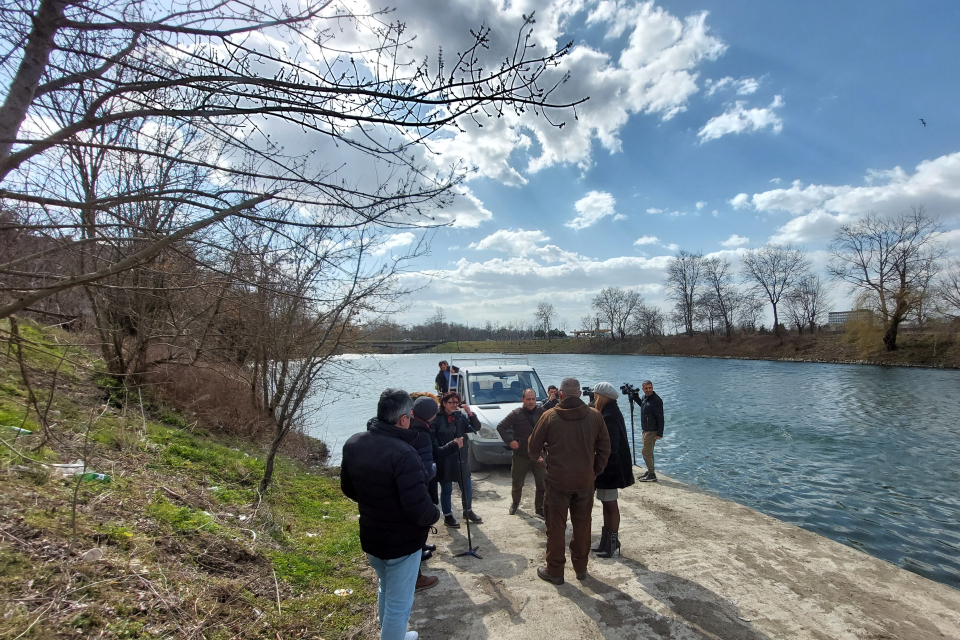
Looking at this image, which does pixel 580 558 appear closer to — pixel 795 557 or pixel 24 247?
pixel 795 557

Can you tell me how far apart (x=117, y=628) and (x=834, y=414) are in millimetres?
21468

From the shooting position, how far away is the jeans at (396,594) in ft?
9.87

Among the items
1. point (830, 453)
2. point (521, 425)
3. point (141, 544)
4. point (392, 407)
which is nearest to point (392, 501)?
point (392, 407)

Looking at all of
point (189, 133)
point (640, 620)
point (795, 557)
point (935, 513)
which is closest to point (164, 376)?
point (189, 133)

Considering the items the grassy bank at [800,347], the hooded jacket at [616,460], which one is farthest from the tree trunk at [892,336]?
the hooded jacket at [616,460]

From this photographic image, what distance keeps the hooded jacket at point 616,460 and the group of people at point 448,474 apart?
1 cm

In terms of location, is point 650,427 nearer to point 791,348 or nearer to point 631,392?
point 631,392

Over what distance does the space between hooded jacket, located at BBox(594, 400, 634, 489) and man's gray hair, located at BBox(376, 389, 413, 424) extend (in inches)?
107

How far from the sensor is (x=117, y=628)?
8.96ft

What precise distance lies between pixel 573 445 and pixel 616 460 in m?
0.92

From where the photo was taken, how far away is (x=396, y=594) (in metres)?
3.03

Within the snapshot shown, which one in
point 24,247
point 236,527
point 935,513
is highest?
point 24,247

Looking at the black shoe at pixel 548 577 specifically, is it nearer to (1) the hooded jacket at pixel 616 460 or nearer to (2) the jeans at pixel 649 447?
(1) the hooded jacket at pixel 616 460

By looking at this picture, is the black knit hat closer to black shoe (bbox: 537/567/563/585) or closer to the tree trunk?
black shoe (bbox: 537/567/563/585)
